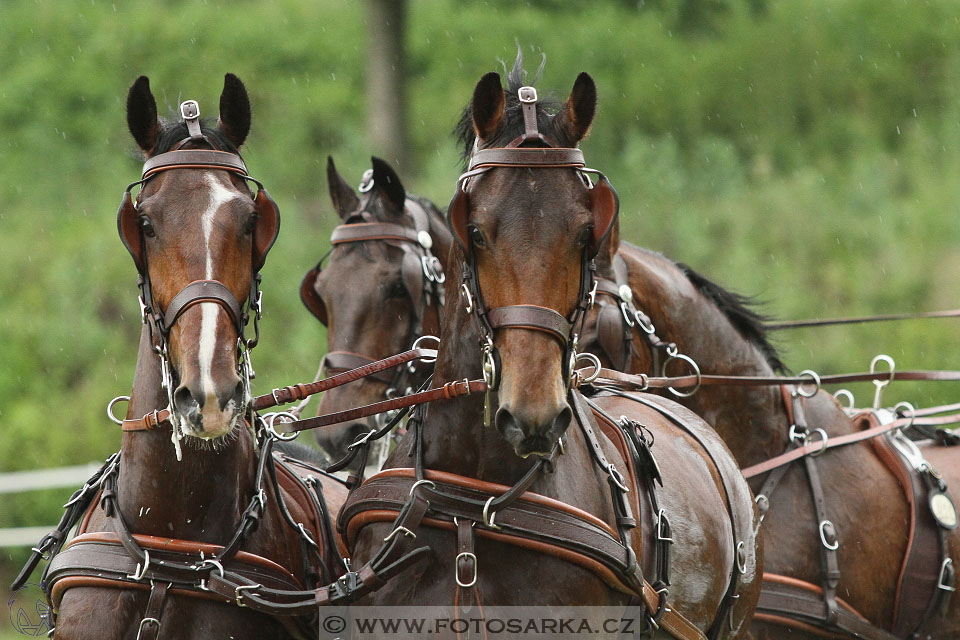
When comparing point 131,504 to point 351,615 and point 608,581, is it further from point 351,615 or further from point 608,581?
point 608,581

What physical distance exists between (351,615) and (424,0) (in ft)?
50.1

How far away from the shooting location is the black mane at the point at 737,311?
18.9ft

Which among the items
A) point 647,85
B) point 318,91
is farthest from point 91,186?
point 647,85

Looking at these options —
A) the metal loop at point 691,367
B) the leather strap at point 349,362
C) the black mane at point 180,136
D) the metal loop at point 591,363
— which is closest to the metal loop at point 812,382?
the metal loop at point 691,367

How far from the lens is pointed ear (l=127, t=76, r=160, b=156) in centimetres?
398

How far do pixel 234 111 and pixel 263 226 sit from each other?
501 mm

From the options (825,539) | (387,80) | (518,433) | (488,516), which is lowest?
(825,539)

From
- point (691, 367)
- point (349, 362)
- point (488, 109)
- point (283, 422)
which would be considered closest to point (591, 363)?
point (691, 367)

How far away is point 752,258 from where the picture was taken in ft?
47.0

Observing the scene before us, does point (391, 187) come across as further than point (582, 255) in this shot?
Yes

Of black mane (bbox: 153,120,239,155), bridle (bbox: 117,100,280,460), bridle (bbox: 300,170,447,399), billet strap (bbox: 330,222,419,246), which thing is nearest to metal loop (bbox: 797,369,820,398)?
bridle (bbox: 300,170,447,399)

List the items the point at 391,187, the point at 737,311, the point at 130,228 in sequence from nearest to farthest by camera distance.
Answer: the point at 130,228 → the point at 737,311 → the point at 391,187

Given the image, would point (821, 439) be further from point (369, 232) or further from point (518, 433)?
point (518, 433)

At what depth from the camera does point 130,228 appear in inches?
151
